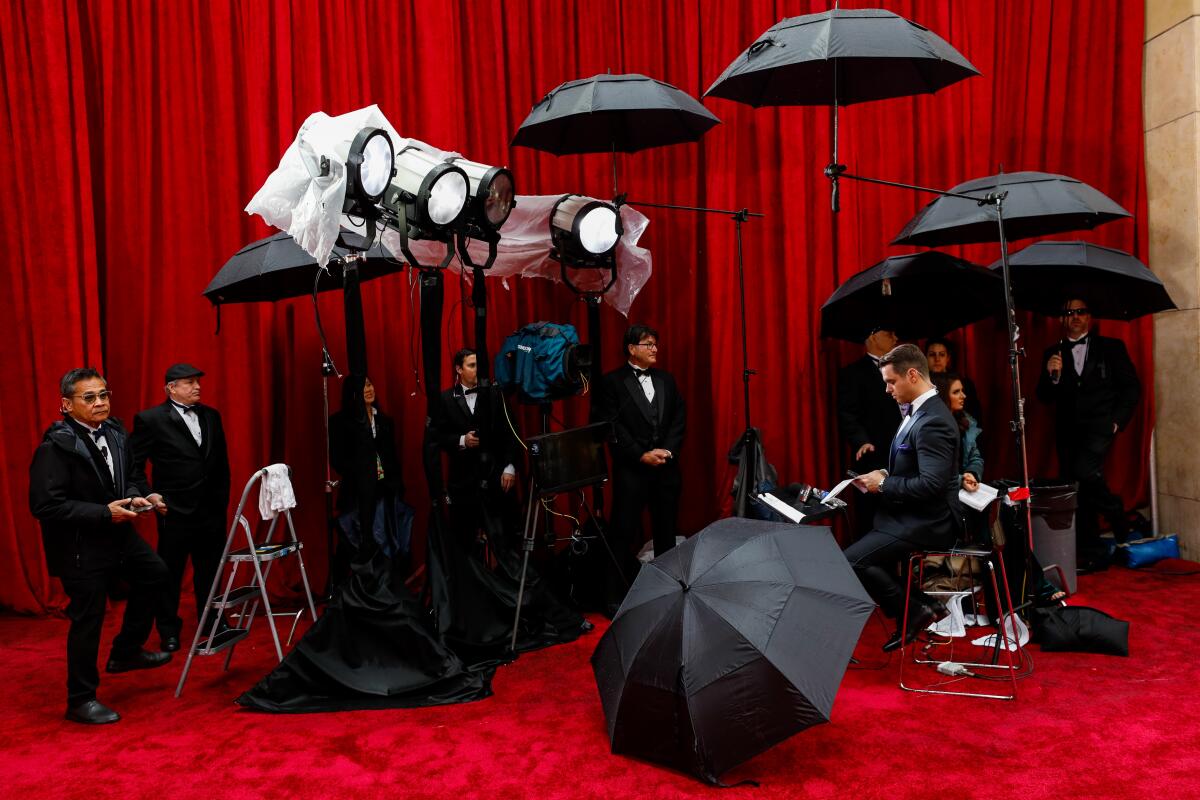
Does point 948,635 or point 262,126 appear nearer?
point 948,635

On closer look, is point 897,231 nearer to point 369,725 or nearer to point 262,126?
point 262,126

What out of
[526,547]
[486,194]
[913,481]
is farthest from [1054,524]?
[486,194]

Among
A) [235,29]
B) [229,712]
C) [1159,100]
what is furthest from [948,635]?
[235,29]

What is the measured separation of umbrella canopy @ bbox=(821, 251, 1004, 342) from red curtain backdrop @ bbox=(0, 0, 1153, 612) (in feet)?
2.24

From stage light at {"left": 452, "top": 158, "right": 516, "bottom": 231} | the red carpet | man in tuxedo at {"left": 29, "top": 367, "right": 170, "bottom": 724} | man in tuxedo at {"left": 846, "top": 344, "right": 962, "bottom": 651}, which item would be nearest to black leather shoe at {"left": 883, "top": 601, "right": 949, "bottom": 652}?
man in tuxedo at {"left": 846, "top": 344, "right": 962, "bottom": 651}

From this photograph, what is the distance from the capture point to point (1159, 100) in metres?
6.55

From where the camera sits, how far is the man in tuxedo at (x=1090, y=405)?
6.07m

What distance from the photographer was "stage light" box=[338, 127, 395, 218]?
12.8 ft

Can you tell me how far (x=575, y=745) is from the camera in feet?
12.0

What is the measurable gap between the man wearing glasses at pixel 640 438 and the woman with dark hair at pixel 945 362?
156cm

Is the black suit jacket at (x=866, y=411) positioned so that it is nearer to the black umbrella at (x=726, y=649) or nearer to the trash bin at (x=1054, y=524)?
the trash bin at (x=1054, y=524)

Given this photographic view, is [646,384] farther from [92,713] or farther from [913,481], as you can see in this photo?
[92,713]

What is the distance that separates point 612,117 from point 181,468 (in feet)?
9.99

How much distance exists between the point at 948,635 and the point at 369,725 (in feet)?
9.20
